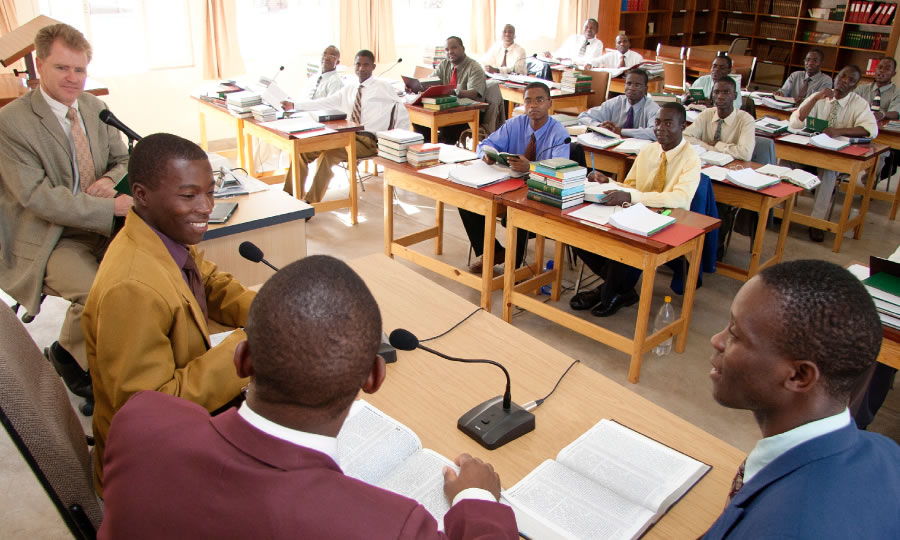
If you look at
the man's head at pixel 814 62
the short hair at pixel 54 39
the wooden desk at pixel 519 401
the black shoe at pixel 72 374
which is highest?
the short hair at pixel 54 39

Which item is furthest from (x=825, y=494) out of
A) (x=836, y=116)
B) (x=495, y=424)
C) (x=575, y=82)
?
(x=575, y=82)

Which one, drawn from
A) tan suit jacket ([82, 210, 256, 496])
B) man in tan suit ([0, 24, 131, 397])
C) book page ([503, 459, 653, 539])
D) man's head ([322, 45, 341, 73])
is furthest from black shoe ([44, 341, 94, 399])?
man's head ([322, 45, 341, 73])

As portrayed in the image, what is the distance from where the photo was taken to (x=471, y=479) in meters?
1.22

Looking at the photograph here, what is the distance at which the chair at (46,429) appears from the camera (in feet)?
3.67

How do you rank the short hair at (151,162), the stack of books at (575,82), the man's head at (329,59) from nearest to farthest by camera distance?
the short hair at (151,162)
the man's head at (329,59)
the stack of books at (575,82)

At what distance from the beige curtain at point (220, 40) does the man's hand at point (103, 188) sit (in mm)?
4251

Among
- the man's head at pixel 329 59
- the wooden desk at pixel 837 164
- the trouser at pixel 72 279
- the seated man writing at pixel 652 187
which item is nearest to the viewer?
the trouser at pixel 72 279

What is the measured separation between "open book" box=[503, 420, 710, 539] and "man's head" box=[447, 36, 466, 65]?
5.53 m

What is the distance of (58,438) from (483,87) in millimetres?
5605

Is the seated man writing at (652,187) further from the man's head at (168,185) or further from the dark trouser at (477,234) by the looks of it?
the man's head at (168,185)

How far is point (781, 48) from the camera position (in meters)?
9.60

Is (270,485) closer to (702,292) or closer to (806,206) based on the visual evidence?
(702,292)

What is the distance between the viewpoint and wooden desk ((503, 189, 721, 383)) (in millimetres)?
2803

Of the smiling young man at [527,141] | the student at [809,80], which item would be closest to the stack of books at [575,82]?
the student at [809,80]
